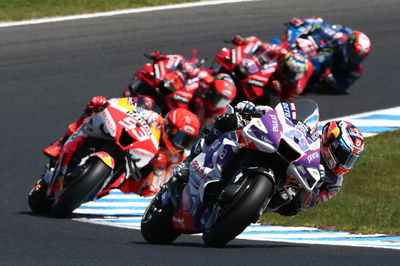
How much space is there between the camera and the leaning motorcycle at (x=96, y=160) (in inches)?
454

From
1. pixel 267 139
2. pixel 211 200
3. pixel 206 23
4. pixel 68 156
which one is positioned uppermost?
pixel 267 139

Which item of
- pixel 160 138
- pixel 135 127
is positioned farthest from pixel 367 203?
pixel 135 127

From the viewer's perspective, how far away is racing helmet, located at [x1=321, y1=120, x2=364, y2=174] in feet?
29.8

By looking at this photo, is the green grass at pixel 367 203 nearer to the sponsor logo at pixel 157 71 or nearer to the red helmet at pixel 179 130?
the red helmet at pixel 179 130

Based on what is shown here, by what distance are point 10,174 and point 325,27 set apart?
Answer: 6779 millimetres

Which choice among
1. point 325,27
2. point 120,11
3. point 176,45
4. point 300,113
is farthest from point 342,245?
point 120,11

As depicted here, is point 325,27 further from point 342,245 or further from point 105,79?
point 342,245

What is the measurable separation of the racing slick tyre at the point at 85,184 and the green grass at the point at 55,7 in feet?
31.6

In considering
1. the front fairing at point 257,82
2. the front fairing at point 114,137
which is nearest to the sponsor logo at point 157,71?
the front fairing at point 257,82

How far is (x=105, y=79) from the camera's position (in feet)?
63.0

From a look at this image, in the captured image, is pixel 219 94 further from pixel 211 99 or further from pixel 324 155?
pixel 324 155

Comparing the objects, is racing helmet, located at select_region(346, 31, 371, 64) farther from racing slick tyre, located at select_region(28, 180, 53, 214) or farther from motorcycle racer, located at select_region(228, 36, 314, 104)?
racing slick tyre, located at select_region(28, 180, 53, 214)

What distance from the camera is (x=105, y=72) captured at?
1942 centimetres

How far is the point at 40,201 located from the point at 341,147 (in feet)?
14.3
